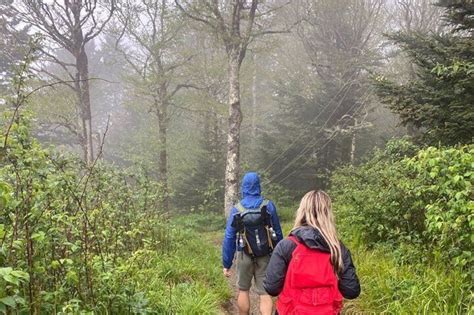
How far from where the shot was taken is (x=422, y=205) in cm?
588

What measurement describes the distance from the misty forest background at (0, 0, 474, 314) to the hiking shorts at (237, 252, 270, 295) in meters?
0.63

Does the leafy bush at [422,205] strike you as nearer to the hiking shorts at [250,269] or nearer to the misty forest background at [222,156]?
the misty forest background at [222,156]

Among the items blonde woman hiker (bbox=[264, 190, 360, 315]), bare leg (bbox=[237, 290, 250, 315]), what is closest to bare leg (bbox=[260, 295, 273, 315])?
bare leg (bbox=[237, 290, 250, 315])

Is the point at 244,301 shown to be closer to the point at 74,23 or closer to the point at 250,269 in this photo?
the point at 250,269

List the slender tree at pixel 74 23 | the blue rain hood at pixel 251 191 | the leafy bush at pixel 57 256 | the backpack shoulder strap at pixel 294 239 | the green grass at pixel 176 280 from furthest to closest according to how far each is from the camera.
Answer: the slender tree at pixel 74 23 < the blue rain hood at pixel 251 191 < the green grass at pixel 176 280 < the backpack shoulder strap at pixel 294 239 < the leafy bush at pixel 57 256

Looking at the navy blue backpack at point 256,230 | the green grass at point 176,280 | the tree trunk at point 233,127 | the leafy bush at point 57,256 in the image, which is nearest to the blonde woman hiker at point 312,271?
the navy blue backpack at point 256,230

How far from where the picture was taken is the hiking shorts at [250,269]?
15.8 ft

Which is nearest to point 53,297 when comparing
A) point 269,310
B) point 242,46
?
point 269,310

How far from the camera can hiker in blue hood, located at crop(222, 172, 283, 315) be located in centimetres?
469

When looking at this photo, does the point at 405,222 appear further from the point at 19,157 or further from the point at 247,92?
the point at 247,92

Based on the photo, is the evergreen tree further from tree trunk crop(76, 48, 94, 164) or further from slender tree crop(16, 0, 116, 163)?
tree trunk crop(76, 48, 94, 164)

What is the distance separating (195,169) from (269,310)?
47.1ft

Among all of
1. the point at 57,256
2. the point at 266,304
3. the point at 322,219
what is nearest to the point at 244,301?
the point at 266,304

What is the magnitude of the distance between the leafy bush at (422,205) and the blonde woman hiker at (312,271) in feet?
4.63
